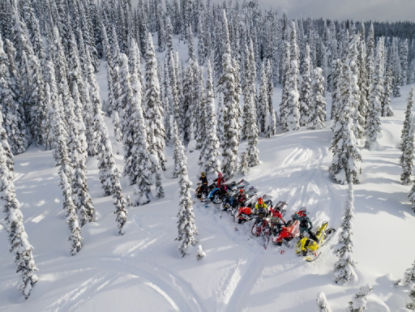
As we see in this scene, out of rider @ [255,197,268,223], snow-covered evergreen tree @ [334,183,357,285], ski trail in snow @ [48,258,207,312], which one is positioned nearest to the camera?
snow-covered evergreen tree @ [334,183,357,285]

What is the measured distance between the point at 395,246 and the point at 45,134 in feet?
162

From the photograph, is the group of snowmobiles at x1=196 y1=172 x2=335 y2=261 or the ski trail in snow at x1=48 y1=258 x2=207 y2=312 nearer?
the ski trail in snow at x1=48 y1=258 x2=207 y2=312

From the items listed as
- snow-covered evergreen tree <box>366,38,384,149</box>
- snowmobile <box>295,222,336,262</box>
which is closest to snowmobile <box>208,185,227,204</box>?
snowmobile <box>295,222,336,262</box>

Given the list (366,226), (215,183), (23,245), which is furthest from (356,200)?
(23,245)

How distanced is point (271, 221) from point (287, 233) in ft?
3.97

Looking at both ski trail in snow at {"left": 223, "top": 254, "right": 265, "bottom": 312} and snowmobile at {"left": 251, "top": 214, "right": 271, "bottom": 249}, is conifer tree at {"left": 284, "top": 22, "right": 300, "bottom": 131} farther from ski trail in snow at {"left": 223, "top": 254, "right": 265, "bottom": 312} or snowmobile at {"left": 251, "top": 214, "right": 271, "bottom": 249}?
ski trail in snow at {"left": 223, "top": 254, "right": 265, "bottom": 312}

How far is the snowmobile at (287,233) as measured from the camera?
15.3 metres

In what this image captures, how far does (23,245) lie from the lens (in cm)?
1664

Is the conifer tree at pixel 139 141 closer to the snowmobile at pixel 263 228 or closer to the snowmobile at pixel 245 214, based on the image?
the snowmobile at pixel 245 214

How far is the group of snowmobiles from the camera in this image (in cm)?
1468

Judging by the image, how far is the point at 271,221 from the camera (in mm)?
16125

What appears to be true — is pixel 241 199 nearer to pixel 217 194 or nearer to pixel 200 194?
pixel 217 194

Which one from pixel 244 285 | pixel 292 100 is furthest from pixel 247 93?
pixel 292 100

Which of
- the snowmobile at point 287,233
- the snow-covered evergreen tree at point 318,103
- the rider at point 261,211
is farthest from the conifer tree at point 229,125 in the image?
the snow-covered evergreen tree at point 318,103
